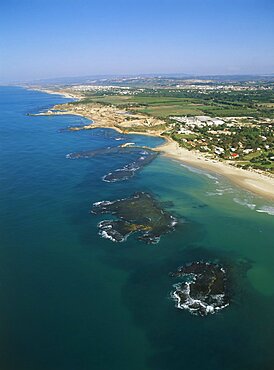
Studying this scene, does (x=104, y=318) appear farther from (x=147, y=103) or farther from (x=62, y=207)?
(x=147, y=103)

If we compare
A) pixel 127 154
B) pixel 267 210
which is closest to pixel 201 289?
pixel 267 210

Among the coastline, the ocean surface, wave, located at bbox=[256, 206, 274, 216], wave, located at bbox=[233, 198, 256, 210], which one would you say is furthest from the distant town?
the ocean surface

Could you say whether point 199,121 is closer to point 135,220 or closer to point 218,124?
point 218,124

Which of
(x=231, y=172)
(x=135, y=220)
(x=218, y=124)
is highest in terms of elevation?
(x=135, y=220)

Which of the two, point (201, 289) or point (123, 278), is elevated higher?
point (201, 289)

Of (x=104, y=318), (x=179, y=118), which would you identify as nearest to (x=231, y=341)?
(x=104, y=318)

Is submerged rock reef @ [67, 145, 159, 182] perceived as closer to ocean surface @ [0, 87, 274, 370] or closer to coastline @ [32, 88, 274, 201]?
ocean surface @ [0, 87, 274, 370]
